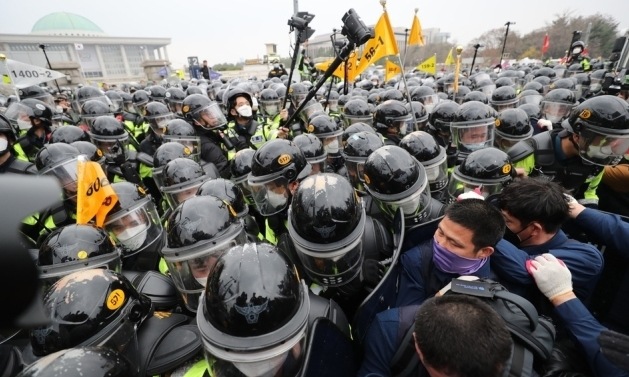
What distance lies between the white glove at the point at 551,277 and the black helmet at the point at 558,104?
19.0 ft

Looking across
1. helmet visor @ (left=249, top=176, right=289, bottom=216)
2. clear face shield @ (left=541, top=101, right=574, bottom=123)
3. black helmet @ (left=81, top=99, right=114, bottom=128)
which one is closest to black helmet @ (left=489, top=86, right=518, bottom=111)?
clear face shield @ (left=541, top=101, right=574, bottom=123)

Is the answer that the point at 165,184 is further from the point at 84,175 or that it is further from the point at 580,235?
the point at 580,235

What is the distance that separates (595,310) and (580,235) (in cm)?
67

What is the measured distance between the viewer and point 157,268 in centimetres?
297

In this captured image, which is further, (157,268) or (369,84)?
(369,84)

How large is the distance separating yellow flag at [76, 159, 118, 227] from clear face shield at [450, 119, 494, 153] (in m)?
4.21

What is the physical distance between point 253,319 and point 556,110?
724 cm

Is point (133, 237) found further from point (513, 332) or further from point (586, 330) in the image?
point (586, 330)

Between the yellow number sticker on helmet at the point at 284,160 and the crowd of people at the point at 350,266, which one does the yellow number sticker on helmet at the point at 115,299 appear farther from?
the yellow number sticker on helmet at the point at 284,160

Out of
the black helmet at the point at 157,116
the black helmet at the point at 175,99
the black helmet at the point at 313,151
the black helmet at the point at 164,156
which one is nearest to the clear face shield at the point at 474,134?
the black helmet at the point at 313,151

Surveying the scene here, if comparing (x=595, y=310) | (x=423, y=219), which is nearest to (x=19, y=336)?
(x=423, y=219)

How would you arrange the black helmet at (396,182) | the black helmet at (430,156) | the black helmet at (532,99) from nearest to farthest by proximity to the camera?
the black helmet at (396,182)
the black helmet at (430,156)
the black helmet at (532,99)

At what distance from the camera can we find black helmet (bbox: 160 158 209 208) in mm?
3389

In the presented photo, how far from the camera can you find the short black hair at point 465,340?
1.20m
